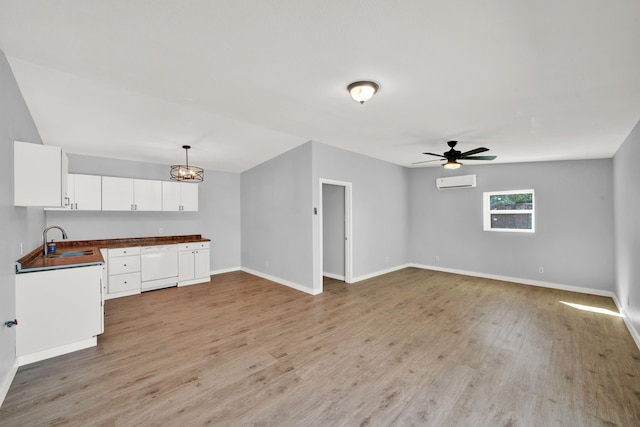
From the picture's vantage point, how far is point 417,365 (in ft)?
8.30

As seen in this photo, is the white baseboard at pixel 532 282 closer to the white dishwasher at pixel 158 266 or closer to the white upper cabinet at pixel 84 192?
the white dishwasher at pixel 158 266

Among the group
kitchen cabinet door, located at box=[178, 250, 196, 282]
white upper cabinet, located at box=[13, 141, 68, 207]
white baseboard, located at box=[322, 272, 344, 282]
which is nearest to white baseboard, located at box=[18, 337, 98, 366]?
white upper cabinet, located at box=[13, 141, 68, 207]

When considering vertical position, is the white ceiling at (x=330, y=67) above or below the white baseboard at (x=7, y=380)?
above

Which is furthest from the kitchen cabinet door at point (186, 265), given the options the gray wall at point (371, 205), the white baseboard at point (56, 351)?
the gray wall at point (371, 205)

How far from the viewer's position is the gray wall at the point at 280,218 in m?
4.79

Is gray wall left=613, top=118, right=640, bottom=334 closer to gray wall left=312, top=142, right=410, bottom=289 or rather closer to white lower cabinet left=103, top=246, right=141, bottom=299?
gray wall left=312, top=142, right=410, bottom=289

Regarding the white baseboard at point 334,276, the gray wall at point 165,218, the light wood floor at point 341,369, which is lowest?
the light wood floor at point 341,369

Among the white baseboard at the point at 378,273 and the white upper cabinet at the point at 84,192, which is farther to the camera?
the white baseboard at the point at 378,273

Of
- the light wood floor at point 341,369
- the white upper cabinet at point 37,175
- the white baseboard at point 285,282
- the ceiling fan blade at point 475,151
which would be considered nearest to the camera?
the light wood floor at point 341,369

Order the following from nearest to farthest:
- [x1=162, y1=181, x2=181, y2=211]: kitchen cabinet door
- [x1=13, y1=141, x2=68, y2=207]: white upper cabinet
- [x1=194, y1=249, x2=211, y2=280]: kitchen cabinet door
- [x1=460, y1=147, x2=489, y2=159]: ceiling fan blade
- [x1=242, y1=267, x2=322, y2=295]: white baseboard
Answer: [x1=13, y1=141, x2=68, y2=207]: white upper cabinet < [x1=460, y1=147, x2=489, y2=159]: ceiling fan blade < [x1=242, y1=267, x2=322, y2=295]: white baseboard < [x1=162, y1=181, x2=181, y2=211]: kitchen cabinet door < [x1=194, y1=249, x2=211, y2=280]: kitchen cabinet door

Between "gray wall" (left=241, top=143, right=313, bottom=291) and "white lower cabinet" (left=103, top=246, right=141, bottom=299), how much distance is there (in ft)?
7.64

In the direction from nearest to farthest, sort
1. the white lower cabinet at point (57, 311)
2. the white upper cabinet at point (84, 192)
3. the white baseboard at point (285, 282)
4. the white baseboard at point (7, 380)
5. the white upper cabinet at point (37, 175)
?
the white baseboard at point (7, 380) < the white upper cabinet at point (37, 175) < the white lower cabinet at point (57, 311) < the white upper cabinet at point (84, 192) < the white baseboard at point (285, 282)

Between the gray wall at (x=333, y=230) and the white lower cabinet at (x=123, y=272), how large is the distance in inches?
147

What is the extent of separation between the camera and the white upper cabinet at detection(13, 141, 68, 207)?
2.36 meters
